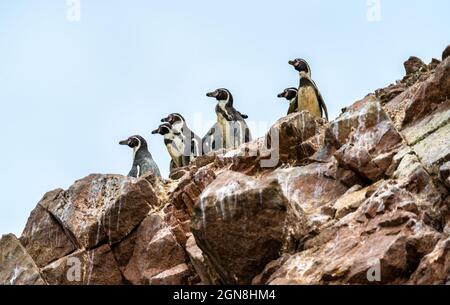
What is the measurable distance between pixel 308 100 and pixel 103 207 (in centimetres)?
915

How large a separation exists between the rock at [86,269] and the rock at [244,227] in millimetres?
3754

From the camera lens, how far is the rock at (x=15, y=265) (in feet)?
67.6

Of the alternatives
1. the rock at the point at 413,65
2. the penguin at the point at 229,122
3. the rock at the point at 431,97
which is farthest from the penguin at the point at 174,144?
the rock at the point at 431,97

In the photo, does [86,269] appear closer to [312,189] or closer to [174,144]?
[312,189]

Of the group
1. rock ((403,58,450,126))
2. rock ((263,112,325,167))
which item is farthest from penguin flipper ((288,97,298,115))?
rock ((403,58,450,126))

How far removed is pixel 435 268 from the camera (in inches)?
625

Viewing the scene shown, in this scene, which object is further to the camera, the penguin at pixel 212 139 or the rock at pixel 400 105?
the penguin at pixel 212 139

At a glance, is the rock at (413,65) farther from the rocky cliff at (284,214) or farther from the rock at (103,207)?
the rock at (103,207)

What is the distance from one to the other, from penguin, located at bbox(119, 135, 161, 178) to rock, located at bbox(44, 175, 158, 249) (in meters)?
7.14

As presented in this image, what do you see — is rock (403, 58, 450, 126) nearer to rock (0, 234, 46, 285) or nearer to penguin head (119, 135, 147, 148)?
rock (0, 234, 46, 285)

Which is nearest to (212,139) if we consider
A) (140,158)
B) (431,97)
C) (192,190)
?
(140,158)

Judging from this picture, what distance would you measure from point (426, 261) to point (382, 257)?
671mm
